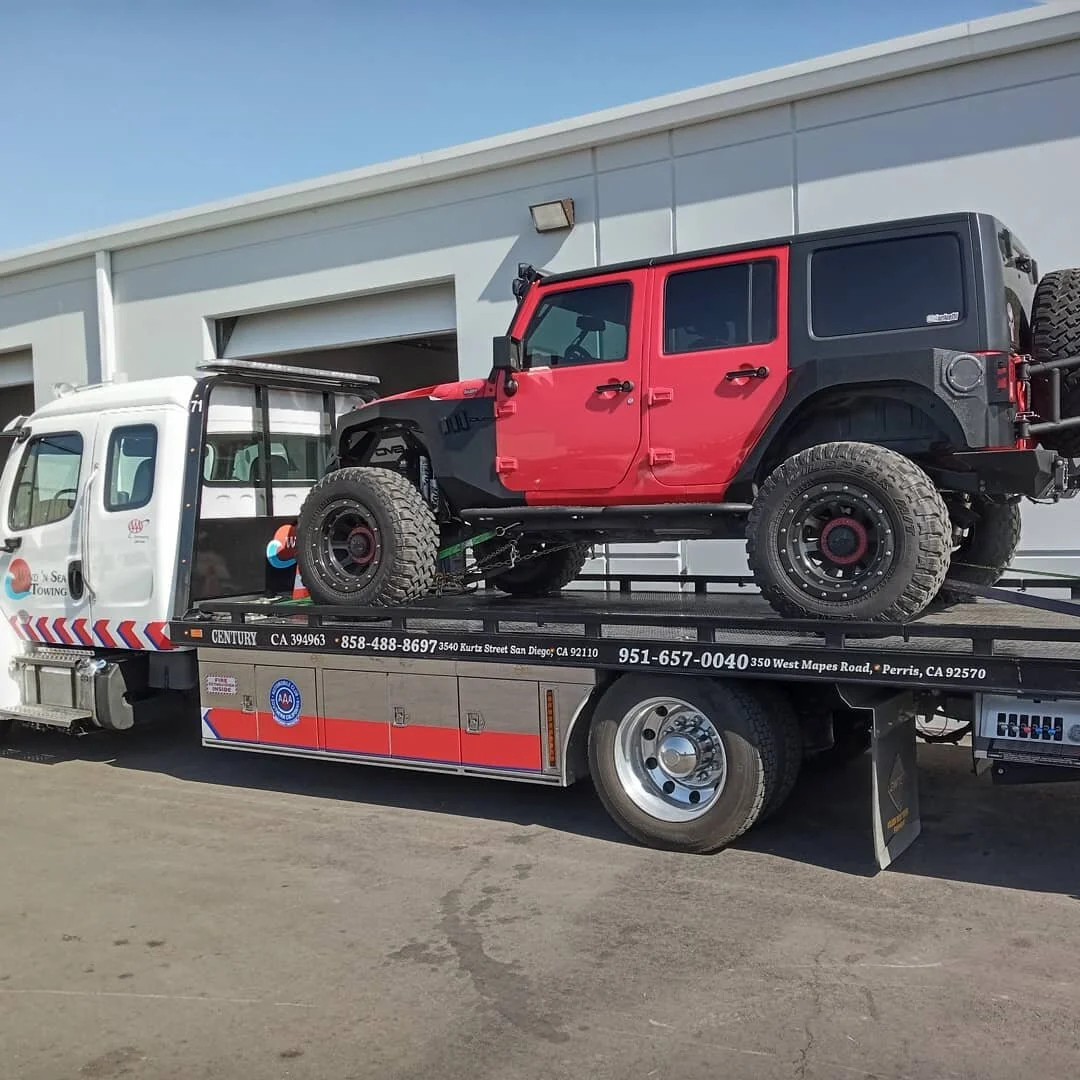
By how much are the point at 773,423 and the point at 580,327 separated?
1.26 m

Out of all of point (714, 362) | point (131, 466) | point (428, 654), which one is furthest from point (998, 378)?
point (131, 466)

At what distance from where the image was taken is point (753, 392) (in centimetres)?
545

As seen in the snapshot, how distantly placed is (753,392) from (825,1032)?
9.79ft

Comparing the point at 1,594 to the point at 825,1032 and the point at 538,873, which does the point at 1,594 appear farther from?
the point at 825,1032

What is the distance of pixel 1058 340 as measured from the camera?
513 cm

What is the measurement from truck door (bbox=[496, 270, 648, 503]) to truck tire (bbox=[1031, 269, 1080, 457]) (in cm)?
191

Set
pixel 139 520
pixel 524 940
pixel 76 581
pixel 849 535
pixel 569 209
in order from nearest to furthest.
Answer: pixel 524 940 → pixel 849 535 → pixel 139 520 → pixel 76 581 → pixel 569 209

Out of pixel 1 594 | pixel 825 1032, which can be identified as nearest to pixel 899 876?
pixel 825 1032

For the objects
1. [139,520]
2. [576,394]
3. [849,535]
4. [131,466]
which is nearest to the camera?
[849,535]

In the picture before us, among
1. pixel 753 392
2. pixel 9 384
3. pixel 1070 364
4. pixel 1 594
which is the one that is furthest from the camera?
pixel 9 384

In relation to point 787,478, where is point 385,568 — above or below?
below

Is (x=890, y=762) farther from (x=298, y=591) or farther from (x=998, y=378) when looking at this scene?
(x=298, y=591)

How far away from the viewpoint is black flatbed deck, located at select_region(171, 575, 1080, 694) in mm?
4543

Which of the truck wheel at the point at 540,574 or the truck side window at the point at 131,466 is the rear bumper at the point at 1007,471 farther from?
the truck side window at the point at 131,466
